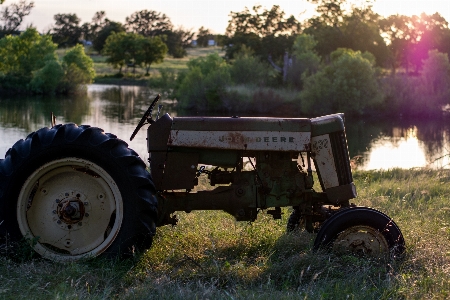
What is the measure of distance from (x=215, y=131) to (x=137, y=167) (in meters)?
0.73

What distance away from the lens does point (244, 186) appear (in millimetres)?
5352

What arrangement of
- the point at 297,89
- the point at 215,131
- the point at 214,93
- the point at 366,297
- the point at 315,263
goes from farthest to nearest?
the point at 297,89 < the point at 214,93 < the point at 215,131 < the point at 315,263 < the point at 366,297

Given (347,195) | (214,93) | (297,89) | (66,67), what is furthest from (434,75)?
(347,195)

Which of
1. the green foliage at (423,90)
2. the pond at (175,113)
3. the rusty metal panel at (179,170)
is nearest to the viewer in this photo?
the rusty metal panel at (179,170)

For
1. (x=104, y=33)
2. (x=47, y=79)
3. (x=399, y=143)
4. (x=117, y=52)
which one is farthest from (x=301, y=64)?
(x=104, y=33)

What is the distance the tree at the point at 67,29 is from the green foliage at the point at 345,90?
74691 mm

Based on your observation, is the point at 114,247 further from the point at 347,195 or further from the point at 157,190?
the point at 347,195

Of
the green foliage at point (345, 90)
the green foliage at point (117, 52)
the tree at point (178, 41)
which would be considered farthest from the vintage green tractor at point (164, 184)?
the tree at point (178, 41)

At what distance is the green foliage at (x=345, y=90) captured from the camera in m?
43.1

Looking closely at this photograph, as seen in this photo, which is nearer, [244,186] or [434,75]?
[244,186]

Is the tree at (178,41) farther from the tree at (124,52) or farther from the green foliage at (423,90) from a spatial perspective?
the green foliage at (423,90)

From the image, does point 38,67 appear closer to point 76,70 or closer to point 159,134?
point 76,70

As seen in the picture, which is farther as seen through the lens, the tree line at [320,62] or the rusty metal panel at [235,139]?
the tree line at [320,62]

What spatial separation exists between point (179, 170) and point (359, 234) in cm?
161
